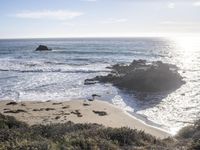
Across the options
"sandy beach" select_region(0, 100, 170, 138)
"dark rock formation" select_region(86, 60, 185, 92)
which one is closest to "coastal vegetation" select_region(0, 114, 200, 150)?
"sandy beach" select_region(0, 100, 170, 138)

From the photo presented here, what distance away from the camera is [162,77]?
39.0 m

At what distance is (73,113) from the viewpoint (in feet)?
79.6

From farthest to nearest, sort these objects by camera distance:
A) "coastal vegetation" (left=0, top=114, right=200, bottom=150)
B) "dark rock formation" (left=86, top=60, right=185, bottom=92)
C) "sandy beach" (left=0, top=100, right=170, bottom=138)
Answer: "dark rock formation" (left=86, top=60, right=185, bottom=92) < "sandy beach" (left=0, top=100, right=170, bottom=138) < "coastal vegetation" (left=0, top=114, right=200, bottom=150)

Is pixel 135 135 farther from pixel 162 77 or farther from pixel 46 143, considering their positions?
pixel 162 77

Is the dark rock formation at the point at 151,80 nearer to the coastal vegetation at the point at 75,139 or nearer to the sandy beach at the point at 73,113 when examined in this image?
the sandy beach at the point at 73,113

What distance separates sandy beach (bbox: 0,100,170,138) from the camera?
21.6 meters

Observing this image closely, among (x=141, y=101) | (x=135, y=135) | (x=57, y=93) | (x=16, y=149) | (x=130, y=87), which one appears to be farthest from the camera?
(x=130, y=87)

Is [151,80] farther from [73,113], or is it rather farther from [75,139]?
[75,139]

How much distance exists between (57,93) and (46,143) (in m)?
24.8

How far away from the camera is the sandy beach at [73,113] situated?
2161 centimetres

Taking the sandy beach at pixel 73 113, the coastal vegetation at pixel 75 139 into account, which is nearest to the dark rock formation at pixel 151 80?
the sandy beach at pixel 73 113

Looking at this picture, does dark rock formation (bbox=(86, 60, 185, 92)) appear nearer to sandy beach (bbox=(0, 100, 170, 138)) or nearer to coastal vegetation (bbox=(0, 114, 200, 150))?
sandy beach (bbox=(0, 100, 170, 138))

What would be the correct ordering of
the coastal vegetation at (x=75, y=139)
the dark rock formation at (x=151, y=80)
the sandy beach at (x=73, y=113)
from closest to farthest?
the coastal vegetation at (x=75, y=139)
the sandy beach at (x=73, y=113)
the dark rock formation at (x=151, y=80)

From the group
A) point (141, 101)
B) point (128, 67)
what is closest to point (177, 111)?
point (141, 101)
